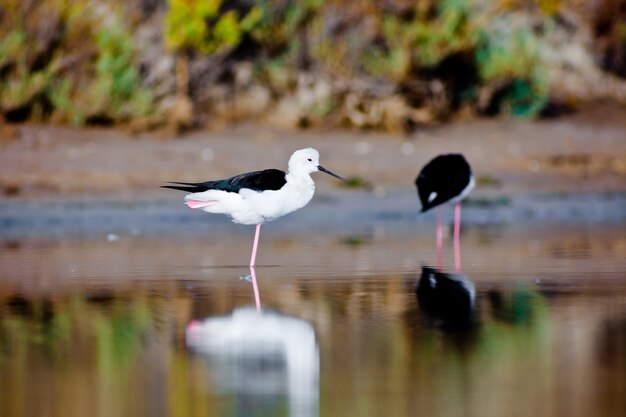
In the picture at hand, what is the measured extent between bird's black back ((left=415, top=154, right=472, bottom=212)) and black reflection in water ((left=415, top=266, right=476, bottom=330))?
93.9 inches

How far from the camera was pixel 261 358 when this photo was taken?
587cm

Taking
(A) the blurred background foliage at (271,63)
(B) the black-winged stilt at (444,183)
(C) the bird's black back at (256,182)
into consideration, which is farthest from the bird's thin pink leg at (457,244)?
(A) the blurred background foliage at (271,63)

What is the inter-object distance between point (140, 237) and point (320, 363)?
19.6 ft

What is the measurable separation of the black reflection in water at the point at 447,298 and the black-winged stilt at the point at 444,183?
236cm

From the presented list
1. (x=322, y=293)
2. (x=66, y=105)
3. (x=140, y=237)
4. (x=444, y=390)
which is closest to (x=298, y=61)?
(x=66, y=105)

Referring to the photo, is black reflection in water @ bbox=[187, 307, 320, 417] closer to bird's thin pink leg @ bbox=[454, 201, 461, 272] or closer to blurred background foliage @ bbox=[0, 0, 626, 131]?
bird's thin pink leg @ bbox=[454, 201, 461, 272]

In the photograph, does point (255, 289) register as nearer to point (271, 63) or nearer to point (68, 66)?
point (68, 66)

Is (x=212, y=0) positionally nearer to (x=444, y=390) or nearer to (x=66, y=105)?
(x=66, y=105)

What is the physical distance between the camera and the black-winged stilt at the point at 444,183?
11633mm

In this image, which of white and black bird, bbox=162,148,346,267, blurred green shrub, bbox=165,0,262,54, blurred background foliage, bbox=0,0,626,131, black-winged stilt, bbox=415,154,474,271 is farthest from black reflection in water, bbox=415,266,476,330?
blurred green shrub, bbox=165,0,262,54

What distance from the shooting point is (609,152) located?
15625mm

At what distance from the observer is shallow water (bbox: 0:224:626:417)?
501 centimetres

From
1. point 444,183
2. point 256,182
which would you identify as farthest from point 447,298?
point 444,183

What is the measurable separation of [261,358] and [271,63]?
1094 cm
